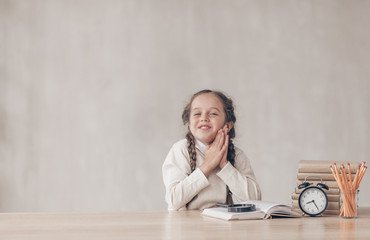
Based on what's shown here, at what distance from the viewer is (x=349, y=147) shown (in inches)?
157

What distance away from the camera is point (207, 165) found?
221 centimetres

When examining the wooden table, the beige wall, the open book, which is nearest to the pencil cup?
the wooden table

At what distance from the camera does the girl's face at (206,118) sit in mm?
2340

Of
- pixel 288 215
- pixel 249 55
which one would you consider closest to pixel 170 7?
pixel 249 55

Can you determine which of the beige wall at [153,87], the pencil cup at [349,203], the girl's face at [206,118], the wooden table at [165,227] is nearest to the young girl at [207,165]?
the girl's face at [206,118]

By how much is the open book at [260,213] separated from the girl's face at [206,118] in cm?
56

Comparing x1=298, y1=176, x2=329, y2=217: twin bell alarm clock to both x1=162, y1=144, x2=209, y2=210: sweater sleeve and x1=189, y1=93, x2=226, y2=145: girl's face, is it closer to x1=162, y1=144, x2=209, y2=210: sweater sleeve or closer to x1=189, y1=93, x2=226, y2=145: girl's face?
x1=162, y1=144, x2=209, y2=210: sweater sleeve

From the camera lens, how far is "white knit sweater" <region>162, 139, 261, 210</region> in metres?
2.17

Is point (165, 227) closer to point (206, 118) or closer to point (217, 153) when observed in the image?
point (217, 153)

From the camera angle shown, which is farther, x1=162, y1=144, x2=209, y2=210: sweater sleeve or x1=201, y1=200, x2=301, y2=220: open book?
x1=162, y1=144, x2=209, y2=210: sweater sleeve

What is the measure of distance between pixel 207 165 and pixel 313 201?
54 centimetres

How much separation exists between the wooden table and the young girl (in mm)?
296

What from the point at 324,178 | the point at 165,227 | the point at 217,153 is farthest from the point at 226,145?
the point at 165,227

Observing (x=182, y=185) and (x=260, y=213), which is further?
(x=182, y=185)
